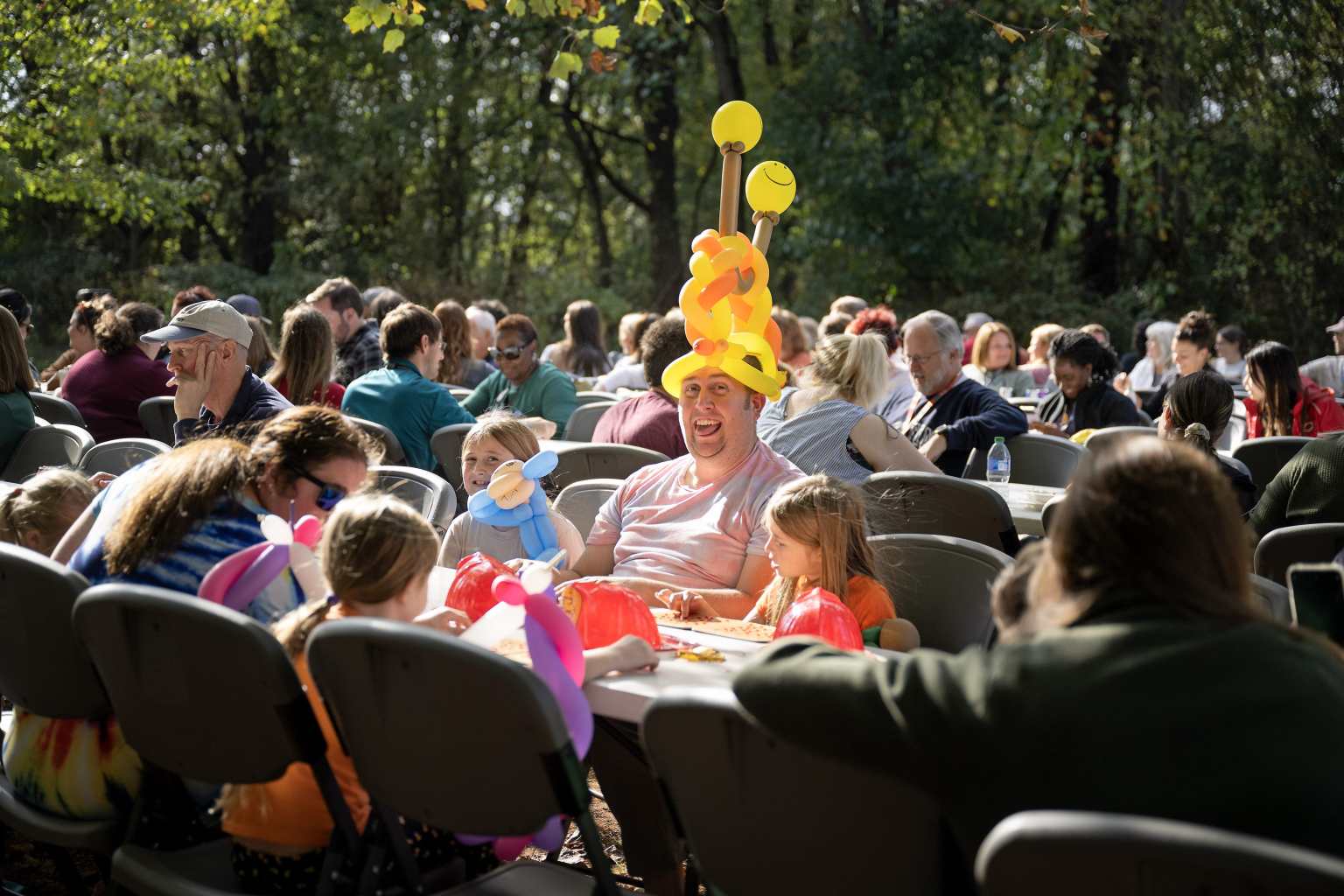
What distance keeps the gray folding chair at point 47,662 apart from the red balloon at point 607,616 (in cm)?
97

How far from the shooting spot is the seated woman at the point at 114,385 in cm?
667

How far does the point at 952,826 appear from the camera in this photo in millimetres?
1839

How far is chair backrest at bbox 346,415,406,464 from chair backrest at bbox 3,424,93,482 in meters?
1.04

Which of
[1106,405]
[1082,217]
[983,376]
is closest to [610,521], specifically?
[1106,405]

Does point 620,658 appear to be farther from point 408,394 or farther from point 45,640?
point 408,394

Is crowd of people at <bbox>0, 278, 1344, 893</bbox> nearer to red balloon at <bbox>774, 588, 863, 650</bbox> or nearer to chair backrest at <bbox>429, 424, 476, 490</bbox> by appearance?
chair backrest at <bbox>429, 424, 476, 490</bbox>

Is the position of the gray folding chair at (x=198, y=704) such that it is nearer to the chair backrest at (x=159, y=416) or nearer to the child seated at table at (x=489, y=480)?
the child seated at table at (x=489, y=480)

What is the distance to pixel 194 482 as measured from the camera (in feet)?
9.39

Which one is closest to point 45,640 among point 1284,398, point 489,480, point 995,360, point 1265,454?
point 489,480

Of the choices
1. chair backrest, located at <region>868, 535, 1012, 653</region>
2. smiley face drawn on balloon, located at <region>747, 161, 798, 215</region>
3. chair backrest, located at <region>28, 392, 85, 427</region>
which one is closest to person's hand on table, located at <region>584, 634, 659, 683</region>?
chair backrest, located at <region>868, 535, 1012, 653</region>

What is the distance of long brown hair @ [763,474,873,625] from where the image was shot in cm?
323

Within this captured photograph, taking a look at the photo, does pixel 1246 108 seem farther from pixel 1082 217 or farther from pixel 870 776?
pixel 870 776

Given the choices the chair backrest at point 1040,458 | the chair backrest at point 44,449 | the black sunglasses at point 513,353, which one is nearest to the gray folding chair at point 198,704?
the chair backrest at point 44,449

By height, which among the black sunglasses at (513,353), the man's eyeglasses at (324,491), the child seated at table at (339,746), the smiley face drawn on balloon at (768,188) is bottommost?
the child seated at table at (339,746)
